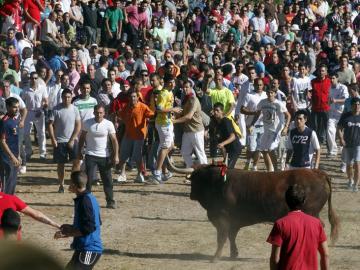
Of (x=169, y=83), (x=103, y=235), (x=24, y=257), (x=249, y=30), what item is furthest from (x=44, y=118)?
(x=24, y=257)

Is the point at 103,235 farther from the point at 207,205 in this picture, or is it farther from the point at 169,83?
the point at 169,83

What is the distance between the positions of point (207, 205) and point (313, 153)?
11.1ft

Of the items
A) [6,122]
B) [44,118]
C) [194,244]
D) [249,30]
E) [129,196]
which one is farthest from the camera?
[249,30]

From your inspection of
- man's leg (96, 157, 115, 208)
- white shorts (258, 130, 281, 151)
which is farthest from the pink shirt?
man's leg (96, 157, 115, 208)

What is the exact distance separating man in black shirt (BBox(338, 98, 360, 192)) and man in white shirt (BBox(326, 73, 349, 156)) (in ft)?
11.1

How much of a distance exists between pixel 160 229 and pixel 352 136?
4587 millimetres

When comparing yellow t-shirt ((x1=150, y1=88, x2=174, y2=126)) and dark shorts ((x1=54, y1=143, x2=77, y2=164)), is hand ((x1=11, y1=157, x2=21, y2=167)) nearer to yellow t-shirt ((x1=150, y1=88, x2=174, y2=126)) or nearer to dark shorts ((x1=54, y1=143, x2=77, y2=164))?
dark shorts ((x1=54, y1=143, x2=77, y2=164))

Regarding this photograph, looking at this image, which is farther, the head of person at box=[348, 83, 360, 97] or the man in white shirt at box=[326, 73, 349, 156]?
the man in white shirt at box=[326, 73, 349, 156]

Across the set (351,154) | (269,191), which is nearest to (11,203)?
(269,191)

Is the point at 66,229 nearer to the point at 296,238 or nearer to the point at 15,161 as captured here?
the point at 296,238

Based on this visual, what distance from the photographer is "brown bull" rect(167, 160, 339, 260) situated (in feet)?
36.7

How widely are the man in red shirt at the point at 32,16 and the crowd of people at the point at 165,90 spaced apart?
0.03 m

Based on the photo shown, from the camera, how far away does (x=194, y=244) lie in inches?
486

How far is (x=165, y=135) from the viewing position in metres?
16.6
